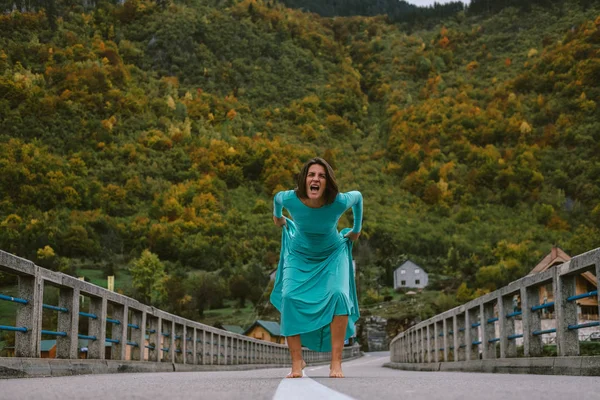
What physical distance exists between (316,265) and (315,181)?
Answer: 3.33 ft

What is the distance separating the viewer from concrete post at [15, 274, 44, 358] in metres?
7.61

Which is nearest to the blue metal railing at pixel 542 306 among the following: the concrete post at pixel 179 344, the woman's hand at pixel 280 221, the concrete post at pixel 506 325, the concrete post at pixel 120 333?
the concrete post at pixel 506 325

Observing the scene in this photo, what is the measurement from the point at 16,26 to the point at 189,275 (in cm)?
9091

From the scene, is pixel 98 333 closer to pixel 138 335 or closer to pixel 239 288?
pixel 138 335

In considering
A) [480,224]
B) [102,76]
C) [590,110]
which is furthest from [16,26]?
[590,110]

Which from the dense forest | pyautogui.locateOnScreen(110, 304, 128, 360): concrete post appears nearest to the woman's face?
pyautogui.locateOnScreen(110, 304, 128, 360): concrete post

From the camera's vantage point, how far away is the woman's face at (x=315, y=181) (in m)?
7.43

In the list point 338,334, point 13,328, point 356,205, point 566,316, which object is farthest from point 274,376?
point 566,316

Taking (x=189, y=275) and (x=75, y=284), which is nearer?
(x=75, y=284)

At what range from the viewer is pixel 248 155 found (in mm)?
157750

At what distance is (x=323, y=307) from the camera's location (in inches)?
307

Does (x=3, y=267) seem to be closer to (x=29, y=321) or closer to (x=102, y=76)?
(x=29, y=321)

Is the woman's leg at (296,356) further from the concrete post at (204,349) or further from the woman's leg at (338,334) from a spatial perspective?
the concrete post at (204,349)

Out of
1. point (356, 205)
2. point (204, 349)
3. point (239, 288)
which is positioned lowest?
point (204, 349)
